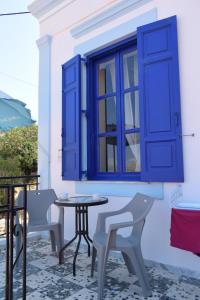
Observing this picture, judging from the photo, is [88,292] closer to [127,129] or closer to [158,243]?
[158,243]

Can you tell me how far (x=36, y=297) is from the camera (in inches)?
88.0

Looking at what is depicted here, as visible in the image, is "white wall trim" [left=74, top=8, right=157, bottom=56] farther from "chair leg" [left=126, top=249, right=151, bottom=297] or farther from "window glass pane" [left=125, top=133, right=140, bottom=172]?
"chair leg" [left=126, top=249, right=151, bottom=297]

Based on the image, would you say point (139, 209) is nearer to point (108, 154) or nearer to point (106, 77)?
point (108, 154)

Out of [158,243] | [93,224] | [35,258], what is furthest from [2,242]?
[158,243]

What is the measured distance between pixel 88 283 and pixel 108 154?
5.51 feet

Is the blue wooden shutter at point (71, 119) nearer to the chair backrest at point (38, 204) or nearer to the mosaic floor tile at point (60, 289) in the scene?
the chair backrest at point (38, 204)

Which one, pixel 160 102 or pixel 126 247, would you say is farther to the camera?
pixel 160 102

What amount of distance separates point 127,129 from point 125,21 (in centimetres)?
133

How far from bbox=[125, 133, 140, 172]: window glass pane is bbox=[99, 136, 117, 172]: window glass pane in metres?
0.20

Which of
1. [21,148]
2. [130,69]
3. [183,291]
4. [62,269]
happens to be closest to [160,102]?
[130,69]

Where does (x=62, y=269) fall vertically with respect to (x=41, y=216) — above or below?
below

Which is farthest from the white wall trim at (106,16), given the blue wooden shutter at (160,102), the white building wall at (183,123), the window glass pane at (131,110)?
the window glass pane at (131,110)

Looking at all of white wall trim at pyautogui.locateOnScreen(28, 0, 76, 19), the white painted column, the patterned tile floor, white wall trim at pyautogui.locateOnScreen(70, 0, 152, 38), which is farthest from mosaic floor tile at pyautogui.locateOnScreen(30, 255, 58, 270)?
white wall trim at pyautogui.locateOnScreen(28, 0, 76, 19)

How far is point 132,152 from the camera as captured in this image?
3.38 metres
